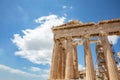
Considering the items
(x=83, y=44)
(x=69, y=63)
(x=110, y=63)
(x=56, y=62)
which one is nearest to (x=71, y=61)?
(x=69, y=63)

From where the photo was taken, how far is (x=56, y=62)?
2038 cm

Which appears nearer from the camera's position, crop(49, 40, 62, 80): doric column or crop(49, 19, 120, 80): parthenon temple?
crop(49, 19, 120, 80): parthenon temple

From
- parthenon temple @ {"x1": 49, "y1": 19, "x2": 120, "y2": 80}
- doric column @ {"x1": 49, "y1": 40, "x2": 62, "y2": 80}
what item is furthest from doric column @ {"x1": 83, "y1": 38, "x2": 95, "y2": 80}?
doric column @ {"x1": 49, "y1": 40, "x2": 62, "y2": 80}

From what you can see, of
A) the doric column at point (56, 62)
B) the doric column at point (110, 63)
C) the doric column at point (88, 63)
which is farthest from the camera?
the doric column at point (56, 62)

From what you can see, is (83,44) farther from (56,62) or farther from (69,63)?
(56,62)

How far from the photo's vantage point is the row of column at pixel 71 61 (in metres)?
17.6

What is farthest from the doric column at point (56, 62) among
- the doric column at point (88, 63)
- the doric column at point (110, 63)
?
the doric column at point (110, 63)

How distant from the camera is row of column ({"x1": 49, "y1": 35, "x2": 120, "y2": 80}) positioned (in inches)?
695

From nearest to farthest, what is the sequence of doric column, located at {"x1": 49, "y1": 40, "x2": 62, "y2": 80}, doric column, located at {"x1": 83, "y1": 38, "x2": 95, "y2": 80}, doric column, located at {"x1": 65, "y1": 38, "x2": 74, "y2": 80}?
doric column, located at {"x1": 83, "y1": 38, "x2": 95, "y2": 80} → doric column, located at {"x1": 65, "y1": 38, "x2": 74, "y2": 80} → doric column, located at {"x1": 49, "y1": 40, "x2": 62, "y2": 80}

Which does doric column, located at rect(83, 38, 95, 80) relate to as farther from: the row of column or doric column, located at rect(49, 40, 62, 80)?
doric column, located at rect(49, 40, 62, 80)

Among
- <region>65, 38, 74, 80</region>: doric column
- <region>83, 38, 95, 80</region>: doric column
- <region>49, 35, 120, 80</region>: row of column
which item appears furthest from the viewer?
<region>65, 38, 74, 80</region>: doric column

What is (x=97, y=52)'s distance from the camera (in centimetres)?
3011

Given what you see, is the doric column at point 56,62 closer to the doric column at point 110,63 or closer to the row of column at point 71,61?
the row of column at point 71,61

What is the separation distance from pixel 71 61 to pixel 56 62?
7.01ft
